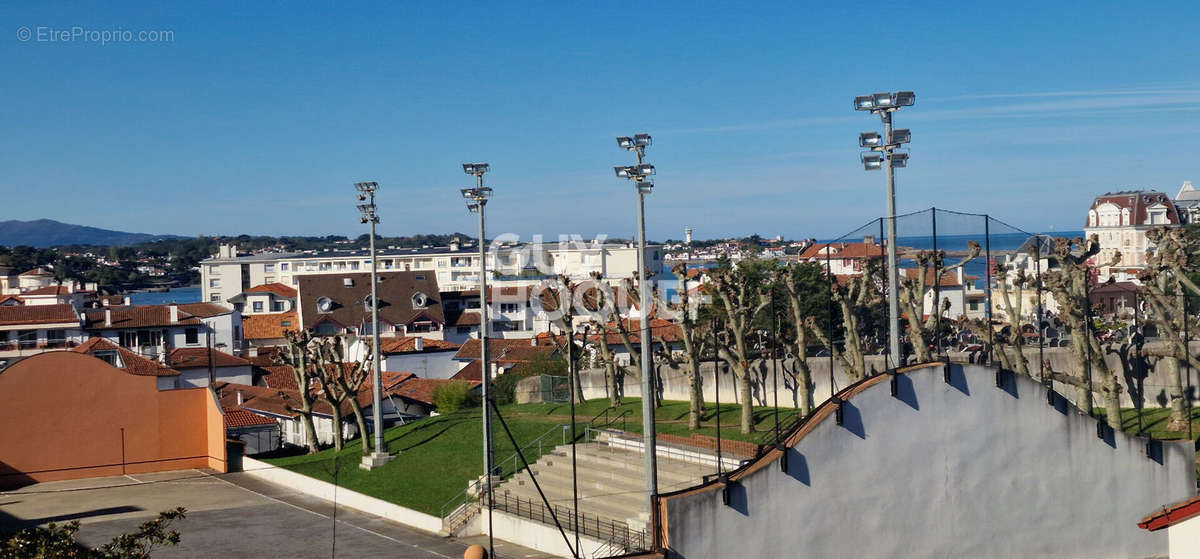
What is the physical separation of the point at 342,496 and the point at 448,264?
94.9m

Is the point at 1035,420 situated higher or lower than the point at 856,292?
lower

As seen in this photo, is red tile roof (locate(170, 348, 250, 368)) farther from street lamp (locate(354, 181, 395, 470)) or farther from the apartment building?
the apartment building

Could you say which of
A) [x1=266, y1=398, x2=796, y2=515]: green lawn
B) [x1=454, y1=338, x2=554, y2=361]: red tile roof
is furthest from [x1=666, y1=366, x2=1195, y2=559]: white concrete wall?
[x1=454, y1=338, x2=554, y2=361]: red tile roof

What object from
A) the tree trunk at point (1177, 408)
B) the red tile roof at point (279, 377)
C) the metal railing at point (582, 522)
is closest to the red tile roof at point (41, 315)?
the red tile roof at point (279, 377)

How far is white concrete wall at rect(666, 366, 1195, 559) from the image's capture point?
18328mm

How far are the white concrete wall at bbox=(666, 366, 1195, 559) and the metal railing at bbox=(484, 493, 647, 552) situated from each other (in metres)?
2.99

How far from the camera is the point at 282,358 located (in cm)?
3794

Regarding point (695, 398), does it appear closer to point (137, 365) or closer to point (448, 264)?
point (137, 365)

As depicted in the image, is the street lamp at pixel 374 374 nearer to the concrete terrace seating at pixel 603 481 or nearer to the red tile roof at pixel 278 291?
the concrete terrace seating at pixel 603 481

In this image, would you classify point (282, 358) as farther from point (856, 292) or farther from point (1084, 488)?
point (1084, 488)

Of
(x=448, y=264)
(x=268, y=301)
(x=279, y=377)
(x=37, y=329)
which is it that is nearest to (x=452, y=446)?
(x=279, y=377)

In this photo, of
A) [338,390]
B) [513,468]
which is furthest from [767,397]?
[338,390]

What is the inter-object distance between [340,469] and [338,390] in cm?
398

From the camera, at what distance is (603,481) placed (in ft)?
81.1
